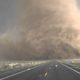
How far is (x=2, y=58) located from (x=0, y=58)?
2.53 m

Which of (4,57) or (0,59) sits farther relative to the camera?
(4,57)

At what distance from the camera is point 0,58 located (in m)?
99.1

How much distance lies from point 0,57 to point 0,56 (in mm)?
381

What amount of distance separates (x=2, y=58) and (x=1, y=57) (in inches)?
35.1

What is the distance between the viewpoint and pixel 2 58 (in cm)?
10162

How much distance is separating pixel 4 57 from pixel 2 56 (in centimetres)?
368

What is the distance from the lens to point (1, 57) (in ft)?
331

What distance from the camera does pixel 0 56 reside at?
99.6 metres

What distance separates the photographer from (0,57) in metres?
99.8

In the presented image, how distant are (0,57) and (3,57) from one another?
338 centimetres

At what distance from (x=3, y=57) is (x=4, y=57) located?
194 cm

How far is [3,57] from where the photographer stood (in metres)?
103

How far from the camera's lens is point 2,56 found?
101 meters

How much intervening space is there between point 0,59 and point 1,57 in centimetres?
268
